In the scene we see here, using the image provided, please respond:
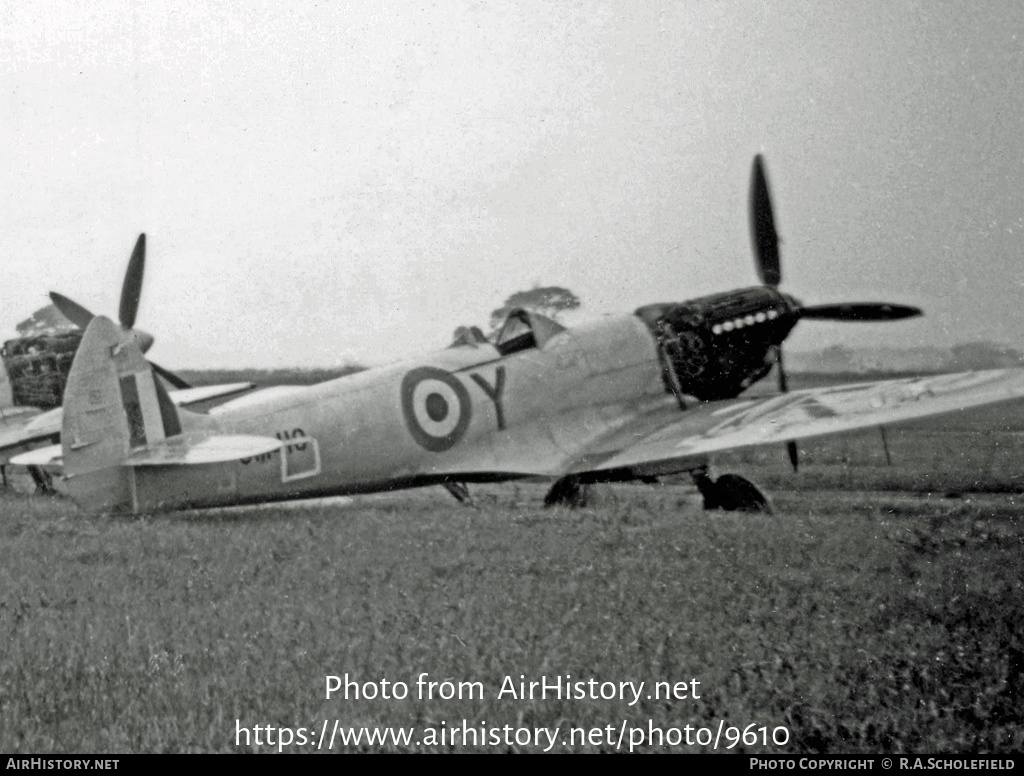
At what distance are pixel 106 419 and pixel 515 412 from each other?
10.2 ft

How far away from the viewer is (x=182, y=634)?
4121 millimetres

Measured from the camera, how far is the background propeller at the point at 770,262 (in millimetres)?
9156

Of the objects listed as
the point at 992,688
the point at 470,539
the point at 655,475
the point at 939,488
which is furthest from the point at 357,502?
the point at 992,688

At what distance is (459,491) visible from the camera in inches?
366

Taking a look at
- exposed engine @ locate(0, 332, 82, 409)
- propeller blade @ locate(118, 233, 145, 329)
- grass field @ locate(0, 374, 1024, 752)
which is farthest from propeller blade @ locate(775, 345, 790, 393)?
exposed engine @ locate(0, 332, 82, 409)

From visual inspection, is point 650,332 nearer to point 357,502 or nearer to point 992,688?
point 357,502

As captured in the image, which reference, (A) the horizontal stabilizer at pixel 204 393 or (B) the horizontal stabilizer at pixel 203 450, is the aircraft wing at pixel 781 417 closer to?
(B) the horizontal stabilizer at pixel 203 450

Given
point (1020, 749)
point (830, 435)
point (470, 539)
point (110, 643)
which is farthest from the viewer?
point (830, 435)

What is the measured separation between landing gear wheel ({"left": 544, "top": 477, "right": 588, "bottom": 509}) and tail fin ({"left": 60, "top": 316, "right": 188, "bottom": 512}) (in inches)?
114

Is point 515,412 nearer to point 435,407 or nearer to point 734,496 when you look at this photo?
point 435,407

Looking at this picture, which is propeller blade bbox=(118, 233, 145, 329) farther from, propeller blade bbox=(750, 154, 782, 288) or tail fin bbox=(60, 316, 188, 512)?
propeller blade bbox=(750, 154, 782, 288)

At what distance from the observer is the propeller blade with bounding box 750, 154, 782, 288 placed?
9320mm

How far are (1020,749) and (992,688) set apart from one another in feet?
1.17

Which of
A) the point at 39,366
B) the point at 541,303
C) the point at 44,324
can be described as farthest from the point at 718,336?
the point at 44,324
